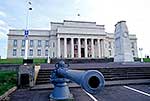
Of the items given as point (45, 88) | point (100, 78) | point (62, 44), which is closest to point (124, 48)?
A: point (45, 88)

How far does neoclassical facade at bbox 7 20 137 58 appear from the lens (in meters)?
64.8

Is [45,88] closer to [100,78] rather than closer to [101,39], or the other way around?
[100,78]

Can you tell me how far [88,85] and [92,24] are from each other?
70.0 metres

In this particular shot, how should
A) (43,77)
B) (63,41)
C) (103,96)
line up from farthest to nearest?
(63,41) < (43,77) < (103,96)

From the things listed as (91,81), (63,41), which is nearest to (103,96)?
(91,81)

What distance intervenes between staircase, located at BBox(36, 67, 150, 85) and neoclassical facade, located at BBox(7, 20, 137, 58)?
1985 inches

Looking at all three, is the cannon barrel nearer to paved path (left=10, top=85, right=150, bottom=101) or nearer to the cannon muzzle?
the cannon muzzle

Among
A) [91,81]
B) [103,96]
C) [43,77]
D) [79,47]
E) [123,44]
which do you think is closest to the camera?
[91,81]

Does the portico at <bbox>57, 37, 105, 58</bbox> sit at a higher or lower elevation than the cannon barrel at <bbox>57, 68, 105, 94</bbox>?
higher

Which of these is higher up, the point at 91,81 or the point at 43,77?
the point at 91,81

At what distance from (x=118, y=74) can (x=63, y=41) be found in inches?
2164

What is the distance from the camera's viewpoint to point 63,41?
67625 millimetres

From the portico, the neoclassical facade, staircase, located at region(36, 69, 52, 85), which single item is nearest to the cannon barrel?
staircase, located at region(36, 69, 52, 85)

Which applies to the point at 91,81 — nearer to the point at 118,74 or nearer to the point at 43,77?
the point at 43,77
